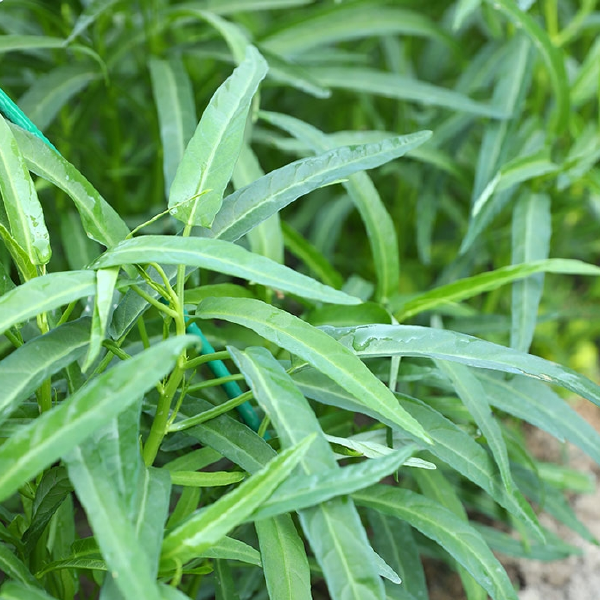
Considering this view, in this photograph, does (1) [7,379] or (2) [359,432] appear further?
(2) [359,432]

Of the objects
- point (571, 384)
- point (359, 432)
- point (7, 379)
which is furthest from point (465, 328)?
point (7, 379)

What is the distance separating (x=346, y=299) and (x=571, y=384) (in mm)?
226

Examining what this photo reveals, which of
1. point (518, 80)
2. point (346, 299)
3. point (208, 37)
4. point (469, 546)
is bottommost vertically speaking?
point (469, 546)

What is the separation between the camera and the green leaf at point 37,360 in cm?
41

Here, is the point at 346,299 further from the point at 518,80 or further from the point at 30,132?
the point at 518,80

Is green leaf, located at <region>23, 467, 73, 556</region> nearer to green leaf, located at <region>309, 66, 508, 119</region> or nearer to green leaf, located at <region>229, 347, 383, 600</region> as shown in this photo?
green leaf, located at <region>229, 347, 383, 600</region>

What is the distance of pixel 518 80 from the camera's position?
0.92 meters

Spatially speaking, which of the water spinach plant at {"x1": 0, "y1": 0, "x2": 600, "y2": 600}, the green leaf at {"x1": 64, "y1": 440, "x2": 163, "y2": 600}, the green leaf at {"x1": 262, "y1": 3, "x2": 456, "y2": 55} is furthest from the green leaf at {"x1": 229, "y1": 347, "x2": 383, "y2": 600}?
the green leaf at {"x1": 262, "y1": 3, "x2": 456, "y2": 55}

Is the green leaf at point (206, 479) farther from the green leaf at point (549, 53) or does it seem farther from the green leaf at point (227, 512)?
the green leaf at point (549, 53)

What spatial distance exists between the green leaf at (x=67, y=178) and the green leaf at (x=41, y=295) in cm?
9

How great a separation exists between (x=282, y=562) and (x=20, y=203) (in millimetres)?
340

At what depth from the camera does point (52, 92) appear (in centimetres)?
82

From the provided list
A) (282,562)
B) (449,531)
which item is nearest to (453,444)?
(449,531)

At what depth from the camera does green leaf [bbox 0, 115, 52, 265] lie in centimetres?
48
